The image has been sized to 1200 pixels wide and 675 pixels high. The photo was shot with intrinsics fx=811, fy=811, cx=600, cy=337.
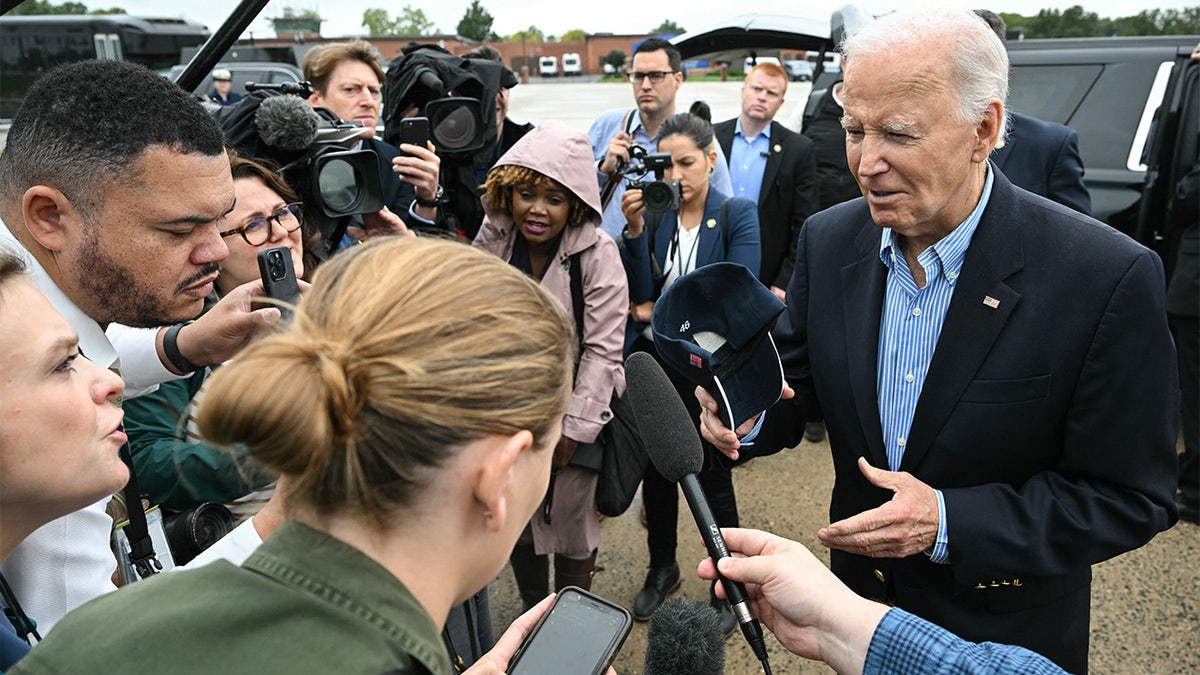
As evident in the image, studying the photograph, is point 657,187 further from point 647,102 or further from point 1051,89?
point 1051,89

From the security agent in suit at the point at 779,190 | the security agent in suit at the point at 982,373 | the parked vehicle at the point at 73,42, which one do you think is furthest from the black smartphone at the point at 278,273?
the parked vehicle at the point at 73,42

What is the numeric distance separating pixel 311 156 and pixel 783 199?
292cm

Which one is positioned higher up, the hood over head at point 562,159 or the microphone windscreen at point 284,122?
the microphone windscreen at point 284,122

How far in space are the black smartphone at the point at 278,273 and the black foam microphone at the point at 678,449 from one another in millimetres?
884

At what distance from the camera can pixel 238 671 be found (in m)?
0.87

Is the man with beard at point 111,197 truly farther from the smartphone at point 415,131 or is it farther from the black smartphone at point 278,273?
the smartphone at point 415,131

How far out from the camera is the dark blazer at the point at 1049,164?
3666 millimetres

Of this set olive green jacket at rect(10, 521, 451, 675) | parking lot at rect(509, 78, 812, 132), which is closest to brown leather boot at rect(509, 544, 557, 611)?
olive green jacket at rect(10, 521, 451, 675)

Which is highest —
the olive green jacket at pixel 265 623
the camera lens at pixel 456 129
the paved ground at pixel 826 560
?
the camera lens at pixel 456 129

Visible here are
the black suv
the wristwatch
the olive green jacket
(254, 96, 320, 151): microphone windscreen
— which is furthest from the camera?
the black suv

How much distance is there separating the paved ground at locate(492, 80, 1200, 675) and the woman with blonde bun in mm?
2451

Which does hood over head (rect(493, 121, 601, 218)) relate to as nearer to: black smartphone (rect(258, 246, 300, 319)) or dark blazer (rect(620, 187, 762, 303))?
dark blazer (rect(620, 187, 762, 303))

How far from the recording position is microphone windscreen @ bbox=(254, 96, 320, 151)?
283 centimetres

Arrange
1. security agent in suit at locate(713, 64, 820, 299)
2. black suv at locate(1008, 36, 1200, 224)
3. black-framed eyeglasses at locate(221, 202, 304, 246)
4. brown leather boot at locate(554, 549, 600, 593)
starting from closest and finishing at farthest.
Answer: black-framed eyeglasses at locate(221, 202, 304, 246), brown leather boot at locate(554, 549, 600, 593), black suv at locate(1008, 36, 1200, 224), security agent in suit at locate(713, 64, 820, 299)
